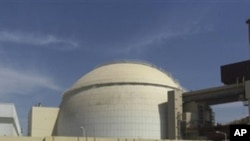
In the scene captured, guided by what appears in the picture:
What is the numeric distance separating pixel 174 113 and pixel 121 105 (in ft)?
42.1

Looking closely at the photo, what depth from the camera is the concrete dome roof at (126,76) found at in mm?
104438

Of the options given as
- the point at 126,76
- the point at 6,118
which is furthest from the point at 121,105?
the point at 6,118

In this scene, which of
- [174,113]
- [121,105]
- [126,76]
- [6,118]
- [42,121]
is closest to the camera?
[174,113]

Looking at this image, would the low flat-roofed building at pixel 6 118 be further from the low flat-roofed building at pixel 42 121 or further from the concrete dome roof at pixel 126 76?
the concrete dome roof at pixel 126 76

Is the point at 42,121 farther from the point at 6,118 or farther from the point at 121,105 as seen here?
the point at 121,105

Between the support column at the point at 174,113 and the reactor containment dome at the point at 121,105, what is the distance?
10.9 ft

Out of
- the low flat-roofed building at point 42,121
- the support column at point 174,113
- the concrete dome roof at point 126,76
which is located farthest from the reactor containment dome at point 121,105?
the low flat-roofed building at point 42,121

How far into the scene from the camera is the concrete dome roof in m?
104

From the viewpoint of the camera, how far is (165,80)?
107875 millimetres

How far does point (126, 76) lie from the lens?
344ft

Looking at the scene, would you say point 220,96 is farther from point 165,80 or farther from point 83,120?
point 83,120

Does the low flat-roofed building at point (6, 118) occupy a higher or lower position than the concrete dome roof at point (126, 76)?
lower

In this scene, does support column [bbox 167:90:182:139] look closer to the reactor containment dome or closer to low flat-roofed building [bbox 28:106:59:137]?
the reactor containment dome

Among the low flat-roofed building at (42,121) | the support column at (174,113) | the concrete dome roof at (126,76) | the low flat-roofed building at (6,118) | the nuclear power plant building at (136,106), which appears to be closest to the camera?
the support column at (174,113)
